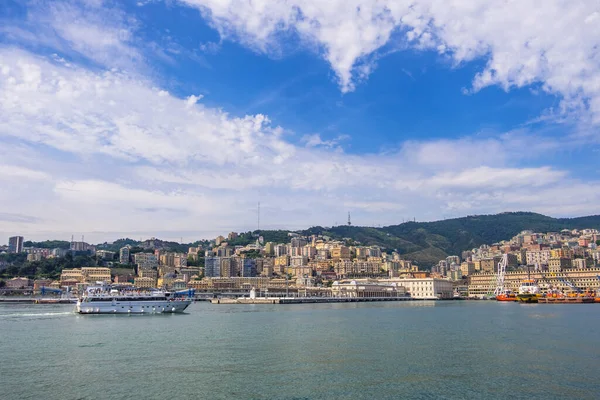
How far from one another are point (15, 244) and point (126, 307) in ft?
495

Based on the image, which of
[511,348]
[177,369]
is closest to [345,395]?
[177,369]

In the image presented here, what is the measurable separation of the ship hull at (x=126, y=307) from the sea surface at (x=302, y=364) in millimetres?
19663

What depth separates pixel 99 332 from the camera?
3512 centimetres

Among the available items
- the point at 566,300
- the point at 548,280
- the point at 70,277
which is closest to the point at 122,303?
the point at 566,300

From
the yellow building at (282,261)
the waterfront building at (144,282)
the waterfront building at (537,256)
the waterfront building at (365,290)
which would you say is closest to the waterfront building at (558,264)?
the waterfront building at (537,256)

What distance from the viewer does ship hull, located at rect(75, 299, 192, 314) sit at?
179 feet

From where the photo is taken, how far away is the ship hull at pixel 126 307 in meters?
54.5

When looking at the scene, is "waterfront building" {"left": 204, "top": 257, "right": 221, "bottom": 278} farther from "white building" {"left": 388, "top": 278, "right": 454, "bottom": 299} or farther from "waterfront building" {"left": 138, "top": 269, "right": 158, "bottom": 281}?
"white building" {"left": 388, "top": 278, "right": 454, "bottom": 299}

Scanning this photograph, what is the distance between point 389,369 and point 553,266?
121 m

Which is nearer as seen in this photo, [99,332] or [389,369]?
[389,369]

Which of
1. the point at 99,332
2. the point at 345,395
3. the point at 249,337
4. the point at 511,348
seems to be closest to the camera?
the point at 345,395

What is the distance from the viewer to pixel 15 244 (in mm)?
182625

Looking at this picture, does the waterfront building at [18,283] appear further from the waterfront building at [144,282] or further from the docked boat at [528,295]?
the docked boat at [528,295]

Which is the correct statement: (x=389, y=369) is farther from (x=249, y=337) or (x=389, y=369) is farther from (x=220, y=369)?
(x=249, y=337)
